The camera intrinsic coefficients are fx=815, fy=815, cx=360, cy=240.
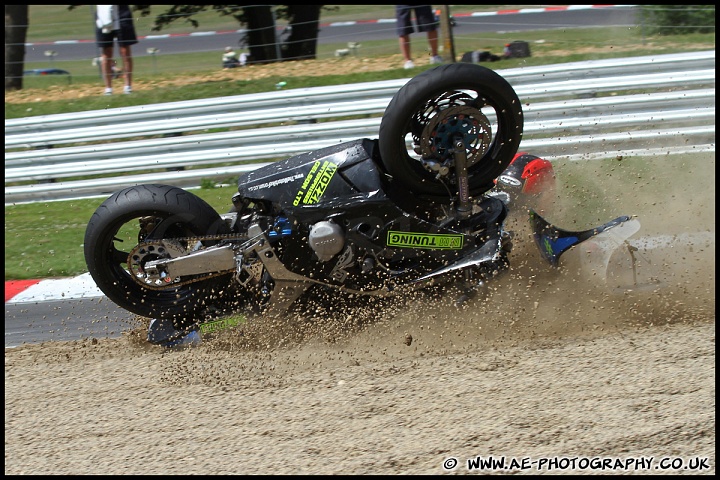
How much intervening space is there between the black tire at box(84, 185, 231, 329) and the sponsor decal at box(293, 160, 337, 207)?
55cm

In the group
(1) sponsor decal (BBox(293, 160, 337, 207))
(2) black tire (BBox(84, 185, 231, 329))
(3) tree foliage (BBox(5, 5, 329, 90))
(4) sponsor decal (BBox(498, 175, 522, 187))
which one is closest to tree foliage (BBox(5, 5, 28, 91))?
(3) tree foliage (BBox(5, 5, 329, 90))

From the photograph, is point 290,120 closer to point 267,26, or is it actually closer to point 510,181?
point 267,26

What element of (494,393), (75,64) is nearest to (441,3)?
(75,64)

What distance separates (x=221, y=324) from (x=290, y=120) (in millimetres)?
4138

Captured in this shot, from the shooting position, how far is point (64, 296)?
6559mm

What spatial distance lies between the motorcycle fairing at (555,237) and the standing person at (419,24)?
5256mm

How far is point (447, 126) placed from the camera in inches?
191

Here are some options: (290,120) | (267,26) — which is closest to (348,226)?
(290,120)

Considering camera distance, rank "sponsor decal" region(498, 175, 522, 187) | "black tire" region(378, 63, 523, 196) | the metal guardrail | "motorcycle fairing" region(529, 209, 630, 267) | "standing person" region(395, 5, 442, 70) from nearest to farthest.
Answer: "black tire" region(378, 63, 523, 196) < "motorcycle fairing" region(529, 209, 630, 267) < "sponsor decal" region(498, 175, 522, 187) < the metal guardrail < "standing person" region(395, 5, 442, 70)

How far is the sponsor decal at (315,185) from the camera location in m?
4.86

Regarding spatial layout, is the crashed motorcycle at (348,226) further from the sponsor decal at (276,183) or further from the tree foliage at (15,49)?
the tree foliage at (15,49)

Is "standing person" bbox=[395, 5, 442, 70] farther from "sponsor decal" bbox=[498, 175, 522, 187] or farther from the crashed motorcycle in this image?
the crashed motorcycle

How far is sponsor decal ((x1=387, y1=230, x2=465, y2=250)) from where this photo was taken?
4.87m

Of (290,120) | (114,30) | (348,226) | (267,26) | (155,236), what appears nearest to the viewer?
(348,226)
